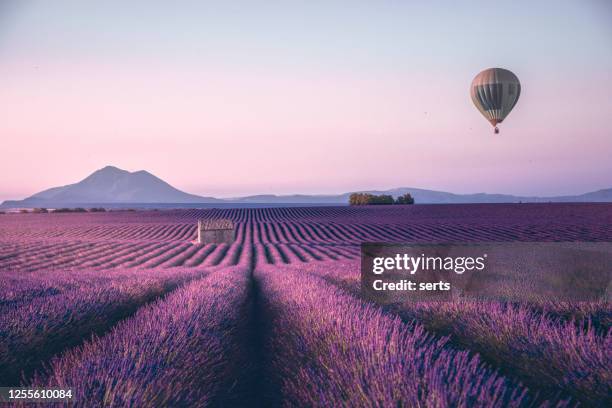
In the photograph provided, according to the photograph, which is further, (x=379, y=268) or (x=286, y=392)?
(x=379, y=268)

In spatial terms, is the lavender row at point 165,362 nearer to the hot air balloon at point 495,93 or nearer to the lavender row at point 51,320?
the lavender row at point 51,320

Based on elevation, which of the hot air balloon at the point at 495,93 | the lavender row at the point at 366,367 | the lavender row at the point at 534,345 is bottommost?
the lavender row at the point at 534,345

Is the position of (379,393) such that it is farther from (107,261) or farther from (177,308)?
(107,261)

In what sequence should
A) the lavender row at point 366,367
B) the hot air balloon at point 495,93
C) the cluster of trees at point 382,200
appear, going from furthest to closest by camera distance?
the cluster of trees at point 382,200, the hot air balloon at point 495,93, the lavender row at point 366,367

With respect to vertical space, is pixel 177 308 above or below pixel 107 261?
above

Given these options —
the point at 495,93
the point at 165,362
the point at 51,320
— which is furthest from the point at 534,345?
the point at 495,93

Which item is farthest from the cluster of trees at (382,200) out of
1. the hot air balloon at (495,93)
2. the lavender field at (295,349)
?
the lavender field at (295,349)

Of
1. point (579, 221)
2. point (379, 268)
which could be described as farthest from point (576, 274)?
point (579, 221)
